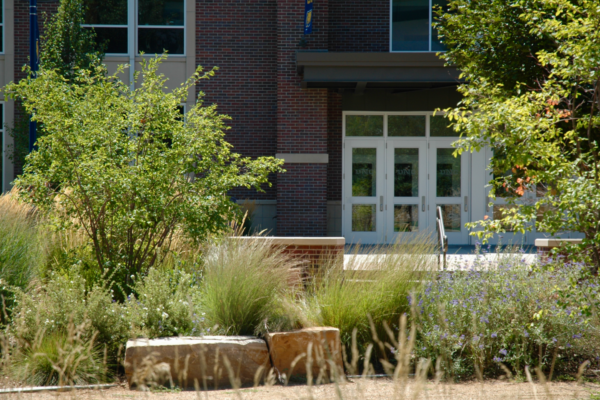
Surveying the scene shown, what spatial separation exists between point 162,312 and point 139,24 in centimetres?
1076

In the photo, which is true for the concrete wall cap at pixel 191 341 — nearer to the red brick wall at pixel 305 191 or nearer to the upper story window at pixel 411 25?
the red brick wall at pixel 305 191

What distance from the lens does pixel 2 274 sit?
5.34m

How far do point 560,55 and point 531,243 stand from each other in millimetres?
9197

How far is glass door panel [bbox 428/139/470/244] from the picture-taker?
13531 millimetres

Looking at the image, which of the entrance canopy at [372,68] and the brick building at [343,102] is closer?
the entrance canopy at [372,68]

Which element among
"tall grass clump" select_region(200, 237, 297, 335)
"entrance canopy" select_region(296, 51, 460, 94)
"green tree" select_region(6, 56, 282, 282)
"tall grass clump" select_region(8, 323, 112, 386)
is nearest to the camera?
"tall grass clump" select_region(8, 323, 112, 386)

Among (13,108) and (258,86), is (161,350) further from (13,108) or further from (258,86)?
(13,108)

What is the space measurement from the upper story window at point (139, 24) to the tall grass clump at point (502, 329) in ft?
35.7

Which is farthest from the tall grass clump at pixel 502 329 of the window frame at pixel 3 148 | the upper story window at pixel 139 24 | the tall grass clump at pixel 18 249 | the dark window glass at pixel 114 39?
the window frame at pixel 3 148

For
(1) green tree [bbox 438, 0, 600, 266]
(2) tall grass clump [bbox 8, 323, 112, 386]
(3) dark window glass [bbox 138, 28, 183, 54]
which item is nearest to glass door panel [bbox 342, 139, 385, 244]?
(3) dark window glass [bbox 138, 28, 183, 54]

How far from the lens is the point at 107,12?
45.0ft

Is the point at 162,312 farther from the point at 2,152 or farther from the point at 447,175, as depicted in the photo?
the point at 2,152

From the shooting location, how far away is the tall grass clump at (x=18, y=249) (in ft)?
17.9

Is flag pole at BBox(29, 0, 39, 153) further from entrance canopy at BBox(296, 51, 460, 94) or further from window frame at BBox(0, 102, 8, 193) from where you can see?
entrance canopy at BBox(296, 51, 460, 94)
